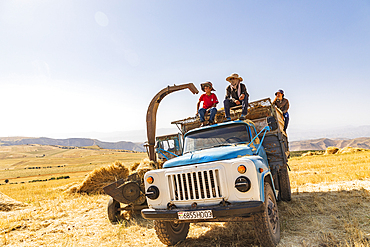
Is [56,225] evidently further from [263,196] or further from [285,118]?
[285,118]

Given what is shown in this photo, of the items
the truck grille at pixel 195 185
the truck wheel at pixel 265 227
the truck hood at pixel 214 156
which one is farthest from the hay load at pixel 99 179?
the truck wheel at pixel 265 227

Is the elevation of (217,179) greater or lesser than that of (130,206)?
greater

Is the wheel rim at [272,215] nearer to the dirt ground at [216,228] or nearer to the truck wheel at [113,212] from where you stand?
the dirt ground at [216,228]

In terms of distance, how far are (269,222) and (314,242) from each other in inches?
38.3

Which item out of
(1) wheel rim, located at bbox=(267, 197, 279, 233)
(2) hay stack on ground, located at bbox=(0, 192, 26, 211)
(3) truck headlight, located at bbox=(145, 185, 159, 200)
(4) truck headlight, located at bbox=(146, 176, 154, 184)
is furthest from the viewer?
(2) hay stack on ground, located at bbox=(0, 192, 26, 211)

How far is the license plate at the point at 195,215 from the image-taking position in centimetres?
375

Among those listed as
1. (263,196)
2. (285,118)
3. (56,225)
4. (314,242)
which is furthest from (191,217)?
(285,118)

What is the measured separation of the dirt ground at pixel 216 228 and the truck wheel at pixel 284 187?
25 cm

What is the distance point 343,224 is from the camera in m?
4.88

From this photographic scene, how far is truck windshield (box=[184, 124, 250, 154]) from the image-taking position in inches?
208

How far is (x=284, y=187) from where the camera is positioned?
7.34 meters

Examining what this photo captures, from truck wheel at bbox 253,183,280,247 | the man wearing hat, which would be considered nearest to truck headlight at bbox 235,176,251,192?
truck wheel at bbox 253,183,280,247

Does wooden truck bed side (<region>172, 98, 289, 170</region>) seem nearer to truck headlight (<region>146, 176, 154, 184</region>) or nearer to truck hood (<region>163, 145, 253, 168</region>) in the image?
truck hood (<region>163, 145, 253, 168</region>)

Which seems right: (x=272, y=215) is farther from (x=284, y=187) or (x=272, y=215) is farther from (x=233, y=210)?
(x=284, y=187)
